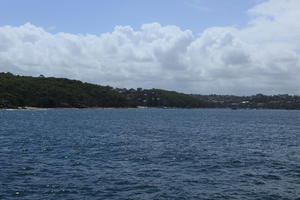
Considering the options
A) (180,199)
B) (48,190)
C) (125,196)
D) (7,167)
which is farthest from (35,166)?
(180,199)

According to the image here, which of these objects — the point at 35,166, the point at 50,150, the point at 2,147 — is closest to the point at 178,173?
the point at 35,166

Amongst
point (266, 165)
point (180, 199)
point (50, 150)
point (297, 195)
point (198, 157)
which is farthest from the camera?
point (50, 150)

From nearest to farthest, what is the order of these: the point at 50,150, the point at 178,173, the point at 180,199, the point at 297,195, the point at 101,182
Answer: the point at 180,199 → the point at 297,195 → the point at 101,182 → the point at 178,173 → the point at 50,150

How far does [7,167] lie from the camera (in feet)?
136

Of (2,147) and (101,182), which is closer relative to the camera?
(101,182)

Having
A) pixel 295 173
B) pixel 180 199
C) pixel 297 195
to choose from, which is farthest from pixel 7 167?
pixel 295 173

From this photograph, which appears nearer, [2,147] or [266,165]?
[266,165]

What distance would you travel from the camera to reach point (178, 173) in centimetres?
4050

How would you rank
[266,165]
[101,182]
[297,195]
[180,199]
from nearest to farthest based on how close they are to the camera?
[180,199] → [297,195] → [101,182] → [266,165]

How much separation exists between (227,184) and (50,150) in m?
32.1

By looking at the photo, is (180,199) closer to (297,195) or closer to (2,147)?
(297,195)

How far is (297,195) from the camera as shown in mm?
32375

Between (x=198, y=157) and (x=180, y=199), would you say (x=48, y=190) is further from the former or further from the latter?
(x=198, y=157)

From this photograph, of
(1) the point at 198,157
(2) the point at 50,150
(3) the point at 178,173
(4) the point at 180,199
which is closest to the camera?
(4) the point at 180,199
